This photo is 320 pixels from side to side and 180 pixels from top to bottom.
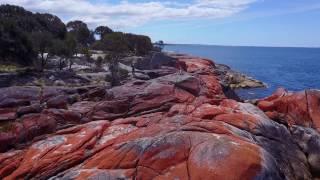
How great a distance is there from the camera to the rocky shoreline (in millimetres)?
19703

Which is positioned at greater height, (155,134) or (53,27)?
(53,27)

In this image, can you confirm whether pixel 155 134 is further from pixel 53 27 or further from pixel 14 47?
pixel 53 27

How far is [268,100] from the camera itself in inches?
1352

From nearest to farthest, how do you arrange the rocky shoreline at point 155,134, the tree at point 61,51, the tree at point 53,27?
the rocky shoreline at point 155,134, the tree at point 61,51, the tree at point 53,27

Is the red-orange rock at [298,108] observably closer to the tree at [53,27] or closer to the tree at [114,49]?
the tree at [114,49]

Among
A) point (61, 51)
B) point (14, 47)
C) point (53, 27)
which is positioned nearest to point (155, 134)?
point (61, 51)

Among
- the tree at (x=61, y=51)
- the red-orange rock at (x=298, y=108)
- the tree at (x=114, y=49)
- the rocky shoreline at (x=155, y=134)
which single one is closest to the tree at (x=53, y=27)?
the tree at (x=114, y=49)

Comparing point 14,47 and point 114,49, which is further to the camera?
point 114,49

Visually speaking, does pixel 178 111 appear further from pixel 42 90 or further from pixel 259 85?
pixel 259 85

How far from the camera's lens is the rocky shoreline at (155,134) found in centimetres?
1970

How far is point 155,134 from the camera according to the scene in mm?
22172

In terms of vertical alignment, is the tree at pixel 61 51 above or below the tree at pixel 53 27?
below

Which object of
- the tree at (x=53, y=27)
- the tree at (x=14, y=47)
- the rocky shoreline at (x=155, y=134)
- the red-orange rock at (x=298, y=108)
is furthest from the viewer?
the tree at (x=53, y=27)

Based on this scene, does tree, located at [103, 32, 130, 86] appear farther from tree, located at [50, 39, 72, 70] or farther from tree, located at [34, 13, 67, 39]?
tree, located at [34, 13, 67, 39]
